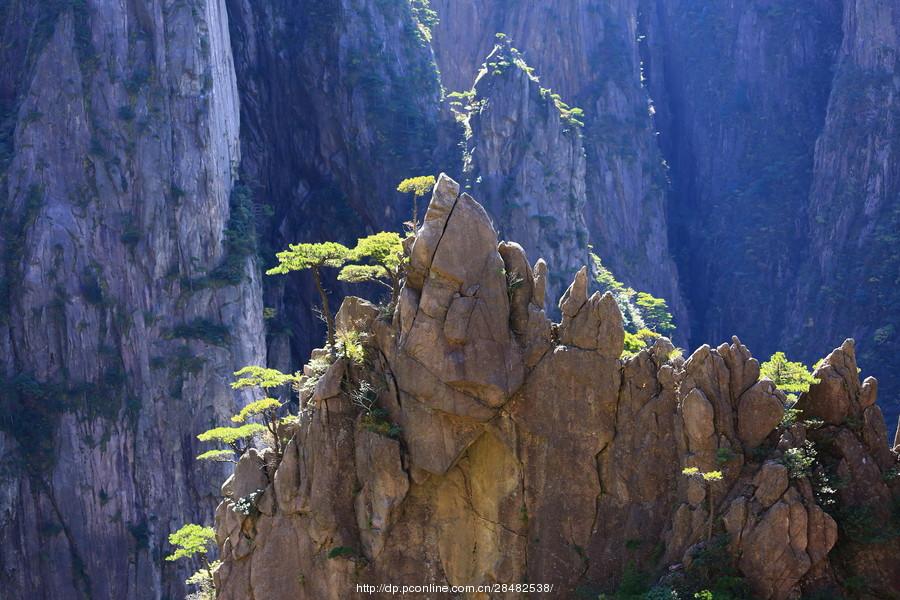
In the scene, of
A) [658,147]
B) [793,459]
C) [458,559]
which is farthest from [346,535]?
[658,147]

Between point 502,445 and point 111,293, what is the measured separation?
3650 cm

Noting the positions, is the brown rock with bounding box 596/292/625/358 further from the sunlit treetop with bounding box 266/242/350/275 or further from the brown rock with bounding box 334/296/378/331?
the sunlit treetop with bounding box 266/242/350/275

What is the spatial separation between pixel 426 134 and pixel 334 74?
6980 mm

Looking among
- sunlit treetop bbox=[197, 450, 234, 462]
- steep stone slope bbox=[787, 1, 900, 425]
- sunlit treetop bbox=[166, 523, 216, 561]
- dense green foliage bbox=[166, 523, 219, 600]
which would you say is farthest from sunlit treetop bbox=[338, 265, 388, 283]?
steep stone slope bbox=[787, 1, 900, 425]

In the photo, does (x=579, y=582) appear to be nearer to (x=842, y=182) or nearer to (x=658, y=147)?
(x=842, y=182)

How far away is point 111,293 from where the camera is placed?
219 feet

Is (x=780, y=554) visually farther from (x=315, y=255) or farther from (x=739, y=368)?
(x=315, y=255)

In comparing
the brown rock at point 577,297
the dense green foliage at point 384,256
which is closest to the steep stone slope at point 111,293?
the dense green foliage at point 384,256

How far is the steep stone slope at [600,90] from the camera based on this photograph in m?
103

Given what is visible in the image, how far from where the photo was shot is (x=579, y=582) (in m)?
34.2

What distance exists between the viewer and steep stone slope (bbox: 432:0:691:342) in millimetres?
102625

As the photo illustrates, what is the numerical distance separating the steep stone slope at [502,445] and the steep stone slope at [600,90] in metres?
65.9

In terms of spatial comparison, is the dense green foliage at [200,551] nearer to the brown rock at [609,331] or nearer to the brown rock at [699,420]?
the brown rock at [609,331]

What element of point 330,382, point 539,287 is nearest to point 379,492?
point 330,382
